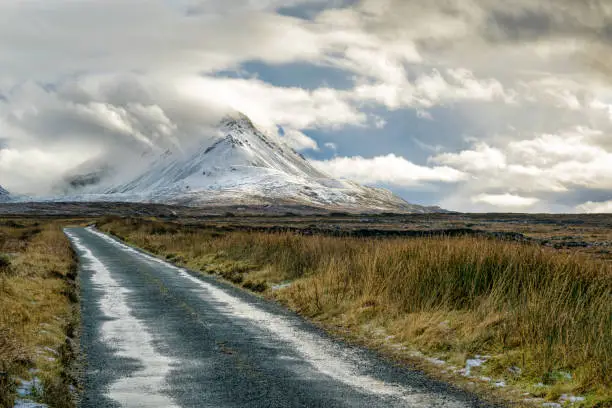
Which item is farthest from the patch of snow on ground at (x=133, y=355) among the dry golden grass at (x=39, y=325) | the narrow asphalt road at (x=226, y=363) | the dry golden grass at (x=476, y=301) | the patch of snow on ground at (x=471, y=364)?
the patch of snow on ground at (x=471, y=364)

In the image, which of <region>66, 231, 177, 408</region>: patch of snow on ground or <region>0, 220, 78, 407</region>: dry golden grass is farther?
<region>0, 220, 78, 407</region>: dry golden grass

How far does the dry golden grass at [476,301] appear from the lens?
32.5 ft

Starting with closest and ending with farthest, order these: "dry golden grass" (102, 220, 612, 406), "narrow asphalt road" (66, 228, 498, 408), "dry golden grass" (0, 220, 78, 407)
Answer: "narrow asphalt road" (66, 228, 498, 408), "dry golden grass" (0, 220, 78, 407), "dry golden grass" (102, 220, 612, 406)

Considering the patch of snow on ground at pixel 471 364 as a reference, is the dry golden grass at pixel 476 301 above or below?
above

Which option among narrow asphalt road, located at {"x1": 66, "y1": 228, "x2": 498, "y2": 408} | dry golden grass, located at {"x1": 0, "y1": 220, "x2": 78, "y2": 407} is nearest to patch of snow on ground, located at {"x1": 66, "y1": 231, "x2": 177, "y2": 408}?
narrow asphalt road, located at {"x1": 66, "y1": 228, "x2": 498, "y2": 408}

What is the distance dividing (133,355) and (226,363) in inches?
77.0

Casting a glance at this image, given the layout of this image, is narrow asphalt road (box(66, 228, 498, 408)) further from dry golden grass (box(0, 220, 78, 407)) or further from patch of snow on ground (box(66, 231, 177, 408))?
dry golden grass (box(0, 220, 78, 407))

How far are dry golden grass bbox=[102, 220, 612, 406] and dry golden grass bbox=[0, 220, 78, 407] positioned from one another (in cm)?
617

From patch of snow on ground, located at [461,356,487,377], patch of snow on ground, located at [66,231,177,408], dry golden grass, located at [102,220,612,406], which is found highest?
dry golden grass, located at [102,220,612,406]

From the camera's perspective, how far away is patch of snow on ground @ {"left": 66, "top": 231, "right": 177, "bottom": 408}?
8844mm

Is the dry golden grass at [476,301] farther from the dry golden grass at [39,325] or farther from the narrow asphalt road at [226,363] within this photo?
the dry golden grass at [39,325]

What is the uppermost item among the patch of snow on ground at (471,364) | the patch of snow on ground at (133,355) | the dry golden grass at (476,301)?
the dry golden grass at (476,301)

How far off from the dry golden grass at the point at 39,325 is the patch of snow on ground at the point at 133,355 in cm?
77

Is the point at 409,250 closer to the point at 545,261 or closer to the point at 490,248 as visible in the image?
the point at 490,248
